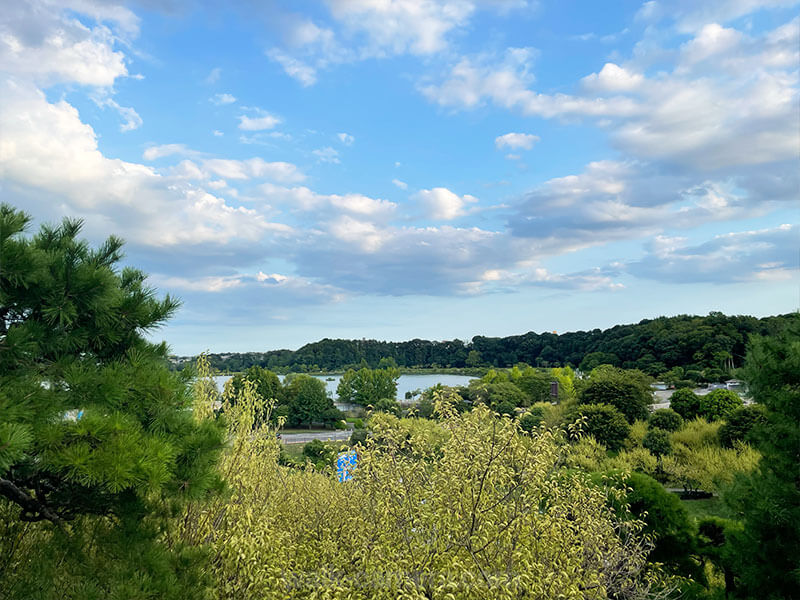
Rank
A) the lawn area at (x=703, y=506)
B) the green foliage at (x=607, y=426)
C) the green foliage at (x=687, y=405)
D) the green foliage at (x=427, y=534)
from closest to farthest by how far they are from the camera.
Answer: the green foliage at (x=427, y=534) < the lawn area at (x=703, y=506) < the green foliage at (x=607, y=426) < the green foliage at (x=687, y=405)

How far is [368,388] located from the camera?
53062mm

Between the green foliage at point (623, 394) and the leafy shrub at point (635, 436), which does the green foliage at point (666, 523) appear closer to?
the leafy shrub at point (635, 436)

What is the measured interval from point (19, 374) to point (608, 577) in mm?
6620

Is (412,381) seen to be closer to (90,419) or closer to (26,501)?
(26,501)

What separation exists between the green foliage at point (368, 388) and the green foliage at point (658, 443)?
33.9m

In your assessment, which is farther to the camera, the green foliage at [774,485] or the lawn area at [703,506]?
the lawn area at [703,506]

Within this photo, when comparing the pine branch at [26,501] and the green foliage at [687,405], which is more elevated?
the pine branch at [26,501]

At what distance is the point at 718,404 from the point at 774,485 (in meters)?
15.9

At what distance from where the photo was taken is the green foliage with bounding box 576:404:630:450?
65.7 feet

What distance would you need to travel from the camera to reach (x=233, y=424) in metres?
6.06

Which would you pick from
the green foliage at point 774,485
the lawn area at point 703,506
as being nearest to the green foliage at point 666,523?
the green foliage at point 774,485

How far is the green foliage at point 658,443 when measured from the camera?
18.4 metres

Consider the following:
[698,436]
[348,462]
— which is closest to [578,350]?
[698,436]

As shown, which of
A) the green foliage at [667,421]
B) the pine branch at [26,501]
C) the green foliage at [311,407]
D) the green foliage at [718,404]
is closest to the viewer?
the pine branch at [26,501]
